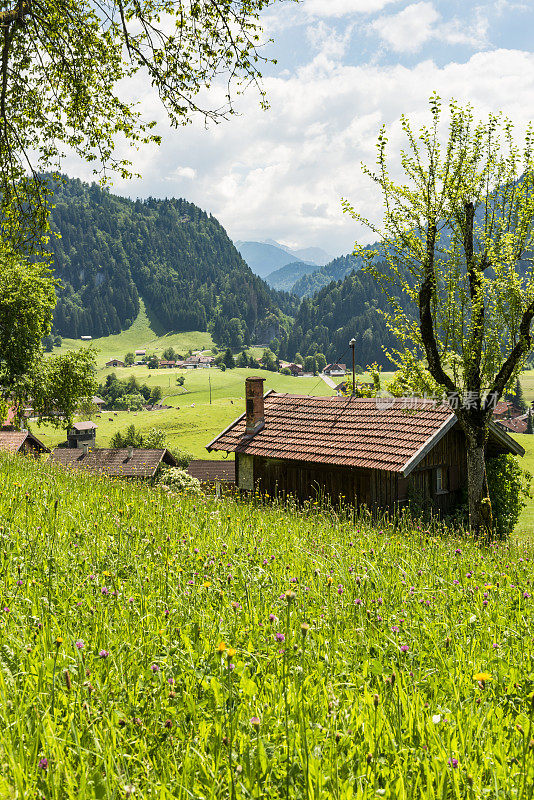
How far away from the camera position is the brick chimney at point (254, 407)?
28.0 metres

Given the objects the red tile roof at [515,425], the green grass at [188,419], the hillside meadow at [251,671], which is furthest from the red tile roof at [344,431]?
the red tile roof at [515,425]

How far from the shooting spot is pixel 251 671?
3312 mm

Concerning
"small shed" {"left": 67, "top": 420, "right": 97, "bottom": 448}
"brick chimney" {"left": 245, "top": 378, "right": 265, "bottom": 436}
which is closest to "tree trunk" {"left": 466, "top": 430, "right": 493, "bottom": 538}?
"brick chimney" {"left": 245, "top": 378, "right": 265, "bottom": 436}

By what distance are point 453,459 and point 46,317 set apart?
1038 inches

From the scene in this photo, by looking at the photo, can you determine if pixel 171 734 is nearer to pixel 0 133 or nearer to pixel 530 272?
pixel 0 133

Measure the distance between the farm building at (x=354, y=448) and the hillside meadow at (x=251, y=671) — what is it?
54.1 ft

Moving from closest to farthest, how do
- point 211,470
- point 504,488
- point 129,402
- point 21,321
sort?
point 504,488
point 21,321
point 211,470
point 129,402

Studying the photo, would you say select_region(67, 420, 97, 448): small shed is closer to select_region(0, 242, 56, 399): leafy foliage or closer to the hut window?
select_region(0, 242, 56, 399): leafy foliage

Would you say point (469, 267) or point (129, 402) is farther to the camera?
point (129, 402)

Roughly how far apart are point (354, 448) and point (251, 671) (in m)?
20.3

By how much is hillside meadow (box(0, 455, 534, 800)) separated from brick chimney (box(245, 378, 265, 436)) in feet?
71.8

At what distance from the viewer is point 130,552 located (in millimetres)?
5172

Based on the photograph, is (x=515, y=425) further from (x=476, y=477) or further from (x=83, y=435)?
(x=476, y=477)

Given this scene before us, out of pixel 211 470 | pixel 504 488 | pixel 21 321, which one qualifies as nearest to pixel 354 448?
pixel 504 488
